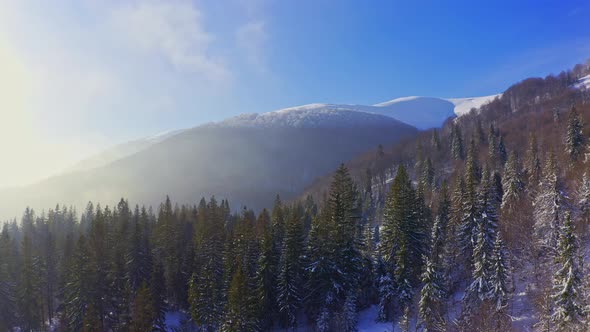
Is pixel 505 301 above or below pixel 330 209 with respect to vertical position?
below

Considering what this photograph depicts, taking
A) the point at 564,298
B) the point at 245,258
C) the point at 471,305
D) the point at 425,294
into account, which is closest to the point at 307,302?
the point at 245,258

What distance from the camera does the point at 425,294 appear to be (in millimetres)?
39969

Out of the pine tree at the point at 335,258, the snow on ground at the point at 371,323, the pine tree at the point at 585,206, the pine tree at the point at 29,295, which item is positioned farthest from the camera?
the pine tree at the point at 29,295

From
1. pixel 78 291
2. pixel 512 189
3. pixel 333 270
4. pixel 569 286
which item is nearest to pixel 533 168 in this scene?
pixel 512 189

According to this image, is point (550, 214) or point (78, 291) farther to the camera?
point (78, 291)

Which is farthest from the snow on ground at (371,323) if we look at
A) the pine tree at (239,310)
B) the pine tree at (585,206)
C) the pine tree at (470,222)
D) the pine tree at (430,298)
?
the pine tree at (585,206)

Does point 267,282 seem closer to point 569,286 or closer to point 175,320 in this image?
point 175,320

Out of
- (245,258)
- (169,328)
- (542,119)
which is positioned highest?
(542,119)

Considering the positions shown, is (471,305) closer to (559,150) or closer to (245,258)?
(245,258)

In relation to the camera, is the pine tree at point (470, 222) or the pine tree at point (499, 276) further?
the pine tree at point (470, 222)

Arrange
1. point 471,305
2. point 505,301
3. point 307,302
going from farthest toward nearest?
1. point 307,302
2. point 471,305
3. point 505,301

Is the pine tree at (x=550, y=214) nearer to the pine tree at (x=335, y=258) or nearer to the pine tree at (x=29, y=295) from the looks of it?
the pine tree at (x=335, y=258)

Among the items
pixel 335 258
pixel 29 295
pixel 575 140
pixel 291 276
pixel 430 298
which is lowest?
pixel 430 298

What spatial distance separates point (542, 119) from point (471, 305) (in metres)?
142
